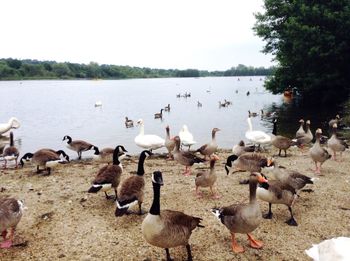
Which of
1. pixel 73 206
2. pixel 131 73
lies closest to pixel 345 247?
pixel 73 206

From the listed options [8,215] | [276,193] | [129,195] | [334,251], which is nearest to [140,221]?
[129,195]

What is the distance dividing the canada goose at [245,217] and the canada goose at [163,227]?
1006 mm

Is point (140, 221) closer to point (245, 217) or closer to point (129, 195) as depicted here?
point (129, 195)

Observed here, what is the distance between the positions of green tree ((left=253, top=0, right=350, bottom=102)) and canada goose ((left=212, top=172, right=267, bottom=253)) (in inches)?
1150

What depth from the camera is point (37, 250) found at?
7.89 m

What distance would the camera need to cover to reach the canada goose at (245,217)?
24.7ft

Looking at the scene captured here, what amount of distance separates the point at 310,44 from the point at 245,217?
3090 cm

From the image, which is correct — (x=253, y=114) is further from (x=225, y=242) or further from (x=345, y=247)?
(x=345, y=247)

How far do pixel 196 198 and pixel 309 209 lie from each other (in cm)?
338

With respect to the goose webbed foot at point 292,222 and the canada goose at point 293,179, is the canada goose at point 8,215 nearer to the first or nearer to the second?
the goose webbed foot at point 292,222

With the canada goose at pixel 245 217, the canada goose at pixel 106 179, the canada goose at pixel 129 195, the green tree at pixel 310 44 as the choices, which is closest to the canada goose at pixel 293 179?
the canada goose at pixel 245 217

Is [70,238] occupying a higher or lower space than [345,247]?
lower

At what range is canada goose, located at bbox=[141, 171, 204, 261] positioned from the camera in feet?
22.3

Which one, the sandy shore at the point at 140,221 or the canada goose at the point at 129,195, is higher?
the canada goose at the point at 129,195
